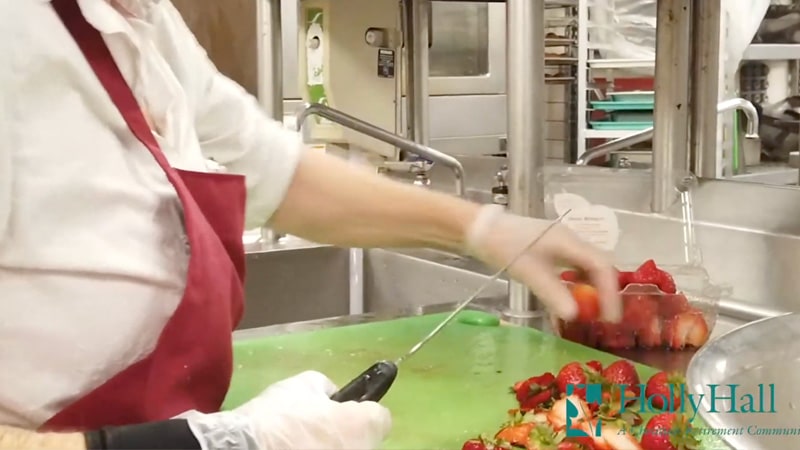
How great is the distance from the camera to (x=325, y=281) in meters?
1.66

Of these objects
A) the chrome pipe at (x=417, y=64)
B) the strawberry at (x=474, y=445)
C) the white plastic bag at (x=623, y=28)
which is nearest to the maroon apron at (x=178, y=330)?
the strawberry at (x=474, y=445)

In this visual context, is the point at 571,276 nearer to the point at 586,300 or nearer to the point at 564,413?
the point at 586,300

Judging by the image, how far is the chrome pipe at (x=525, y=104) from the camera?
109 centimetres

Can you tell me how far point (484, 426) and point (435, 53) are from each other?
1911mm

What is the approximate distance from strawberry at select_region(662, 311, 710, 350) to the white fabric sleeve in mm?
445

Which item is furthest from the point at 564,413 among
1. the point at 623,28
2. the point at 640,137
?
the point at 623,28

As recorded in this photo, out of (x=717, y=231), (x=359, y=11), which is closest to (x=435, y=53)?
(x=359, y=11)

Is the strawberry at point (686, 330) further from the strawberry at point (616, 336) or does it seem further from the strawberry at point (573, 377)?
the strawberry at point (573, 377)

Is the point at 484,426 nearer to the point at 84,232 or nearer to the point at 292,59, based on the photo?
the point at 84,232

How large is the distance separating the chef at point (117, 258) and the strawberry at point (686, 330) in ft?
1.43

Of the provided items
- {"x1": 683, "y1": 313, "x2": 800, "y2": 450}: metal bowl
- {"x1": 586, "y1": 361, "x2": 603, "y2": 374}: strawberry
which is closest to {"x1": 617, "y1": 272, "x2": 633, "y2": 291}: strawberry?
{"x1": 586, "y1": 361, "x2": 603, "y2": 374}: strawberry

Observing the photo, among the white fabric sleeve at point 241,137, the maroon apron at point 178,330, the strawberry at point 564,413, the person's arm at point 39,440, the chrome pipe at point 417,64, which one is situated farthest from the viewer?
the chrome pipe at point 417,64

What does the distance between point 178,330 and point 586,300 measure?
→ 1.59ft

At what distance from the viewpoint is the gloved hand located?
3.11 feet
